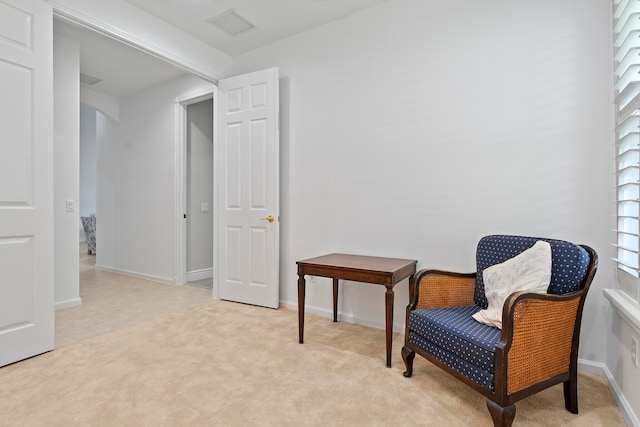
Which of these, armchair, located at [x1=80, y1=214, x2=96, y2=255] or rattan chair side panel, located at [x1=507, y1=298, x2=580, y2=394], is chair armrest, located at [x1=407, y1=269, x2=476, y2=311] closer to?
rattan chair side panel, located at [x1=507, y1=298, x2=580, y2=394]

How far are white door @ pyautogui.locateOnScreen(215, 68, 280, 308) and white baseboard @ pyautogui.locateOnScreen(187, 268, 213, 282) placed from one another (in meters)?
1.19

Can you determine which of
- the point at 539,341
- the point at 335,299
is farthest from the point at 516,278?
the point at 335,299

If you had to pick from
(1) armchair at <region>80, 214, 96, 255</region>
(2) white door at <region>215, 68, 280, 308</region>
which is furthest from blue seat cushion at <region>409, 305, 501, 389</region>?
(1) armchair at <region>80, 214, 96, 255</region>

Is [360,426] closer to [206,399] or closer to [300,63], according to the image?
[206,399]

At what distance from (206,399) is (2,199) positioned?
1.79 metres

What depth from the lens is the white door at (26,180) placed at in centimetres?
209

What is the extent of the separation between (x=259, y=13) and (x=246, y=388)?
9.67ft

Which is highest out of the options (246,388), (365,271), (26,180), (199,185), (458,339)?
(199,185)

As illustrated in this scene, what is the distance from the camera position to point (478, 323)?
1.76 meters

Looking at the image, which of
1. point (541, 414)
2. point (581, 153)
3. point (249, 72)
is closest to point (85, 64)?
point (249, 72)

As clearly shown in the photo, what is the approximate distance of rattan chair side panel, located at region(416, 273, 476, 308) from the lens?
2074mm

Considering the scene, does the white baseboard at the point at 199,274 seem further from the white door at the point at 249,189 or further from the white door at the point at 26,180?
the white door at the point at 26,180

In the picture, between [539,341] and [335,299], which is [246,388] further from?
[539,341]

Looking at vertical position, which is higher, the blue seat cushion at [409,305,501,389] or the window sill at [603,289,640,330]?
the window sill at [603,289,640,330]
